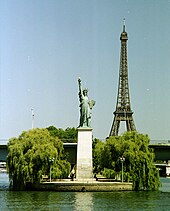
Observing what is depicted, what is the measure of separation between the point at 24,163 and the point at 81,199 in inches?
386

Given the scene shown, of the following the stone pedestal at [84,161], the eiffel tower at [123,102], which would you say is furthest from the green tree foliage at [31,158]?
the eiffel tower at [123,102]

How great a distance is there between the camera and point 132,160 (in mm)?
44781

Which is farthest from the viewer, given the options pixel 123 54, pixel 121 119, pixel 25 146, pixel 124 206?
pixel 123 54

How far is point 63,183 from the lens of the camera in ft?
137

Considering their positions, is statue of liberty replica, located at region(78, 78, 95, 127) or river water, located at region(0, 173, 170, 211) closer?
river water, located at region(0, 173, 170, 211)

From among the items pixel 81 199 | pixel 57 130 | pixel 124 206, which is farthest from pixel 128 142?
pixel 57 130

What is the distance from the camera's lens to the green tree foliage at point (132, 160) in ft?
145

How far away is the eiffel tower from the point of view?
7995cm

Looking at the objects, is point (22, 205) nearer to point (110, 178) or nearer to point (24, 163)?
point (24, 163)

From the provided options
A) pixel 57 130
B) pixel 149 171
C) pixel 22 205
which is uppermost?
pixel 57 130

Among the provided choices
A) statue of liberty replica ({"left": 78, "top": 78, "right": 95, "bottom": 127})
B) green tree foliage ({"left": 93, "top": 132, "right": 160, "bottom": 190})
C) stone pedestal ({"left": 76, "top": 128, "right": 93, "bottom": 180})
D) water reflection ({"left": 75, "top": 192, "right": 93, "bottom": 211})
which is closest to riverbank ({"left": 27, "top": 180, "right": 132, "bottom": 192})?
water reflection ({"left": 75, "top": 192, "right": 93, "bottom": 211})

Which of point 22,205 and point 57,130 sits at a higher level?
point 57,130

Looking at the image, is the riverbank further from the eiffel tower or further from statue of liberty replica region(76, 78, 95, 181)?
the eiffel tower

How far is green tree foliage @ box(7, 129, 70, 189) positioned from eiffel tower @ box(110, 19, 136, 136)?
110 feet
